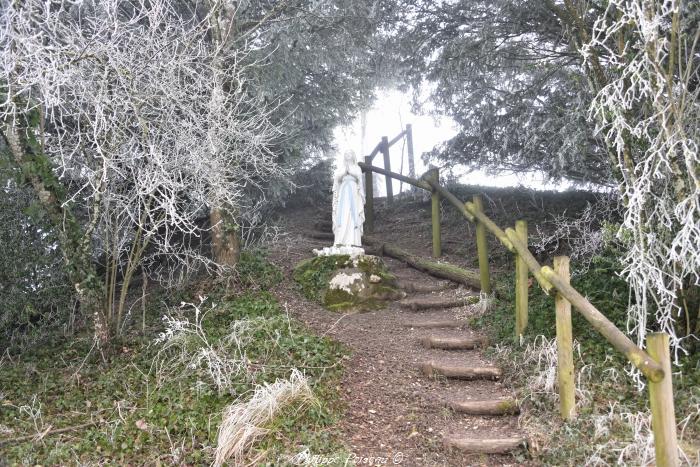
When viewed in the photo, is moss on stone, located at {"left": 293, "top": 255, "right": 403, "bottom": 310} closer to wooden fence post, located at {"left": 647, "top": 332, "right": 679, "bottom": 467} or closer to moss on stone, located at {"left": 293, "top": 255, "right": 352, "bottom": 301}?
moss on stone, located at {"left": 293, "top": 255, "right": 352, "bottom": 301}

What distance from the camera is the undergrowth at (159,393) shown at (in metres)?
4.44

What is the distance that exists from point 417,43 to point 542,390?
5.83 meters

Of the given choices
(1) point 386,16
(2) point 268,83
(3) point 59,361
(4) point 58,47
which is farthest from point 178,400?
(1) point 386,16

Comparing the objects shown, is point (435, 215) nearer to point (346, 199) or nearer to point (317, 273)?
point (346, 199)

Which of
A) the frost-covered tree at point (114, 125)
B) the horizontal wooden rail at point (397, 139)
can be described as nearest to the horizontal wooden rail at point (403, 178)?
the horizontal wooden rail at point (397, 139)

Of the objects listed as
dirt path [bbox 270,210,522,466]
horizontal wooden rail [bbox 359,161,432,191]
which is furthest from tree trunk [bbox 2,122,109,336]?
horizontal wooden rail [bbox 359,161,432,191]

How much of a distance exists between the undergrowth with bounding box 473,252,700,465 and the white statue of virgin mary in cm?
228

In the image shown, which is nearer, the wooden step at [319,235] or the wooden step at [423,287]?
the wooden step at [423,287]

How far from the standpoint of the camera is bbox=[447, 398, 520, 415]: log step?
4.97 metres

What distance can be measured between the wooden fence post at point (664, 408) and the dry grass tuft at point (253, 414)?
2.63 meters

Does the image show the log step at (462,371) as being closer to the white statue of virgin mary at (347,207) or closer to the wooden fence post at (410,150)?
the white statue of virgin mary at (347,207)

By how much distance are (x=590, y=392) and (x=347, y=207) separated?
4.14 meters

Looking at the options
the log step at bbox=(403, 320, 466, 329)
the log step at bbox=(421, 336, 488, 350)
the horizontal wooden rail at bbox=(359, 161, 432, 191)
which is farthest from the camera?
the horizontal wooden rail at bbox=(359, 161, 432, 191)

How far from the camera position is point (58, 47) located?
454cm
